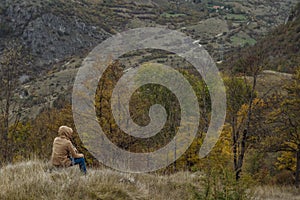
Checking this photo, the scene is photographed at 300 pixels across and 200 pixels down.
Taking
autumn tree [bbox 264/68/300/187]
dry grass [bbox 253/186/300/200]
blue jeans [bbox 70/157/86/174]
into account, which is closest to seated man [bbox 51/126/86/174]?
blue jeans [bbox 70/157/86/174]

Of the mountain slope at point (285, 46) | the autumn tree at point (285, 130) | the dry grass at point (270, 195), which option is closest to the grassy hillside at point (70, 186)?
the dry grass at point (270, 195)

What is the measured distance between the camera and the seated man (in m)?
6.87

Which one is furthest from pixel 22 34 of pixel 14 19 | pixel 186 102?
pixel 186 102

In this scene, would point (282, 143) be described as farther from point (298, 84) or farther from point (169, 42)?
point (169, 42)

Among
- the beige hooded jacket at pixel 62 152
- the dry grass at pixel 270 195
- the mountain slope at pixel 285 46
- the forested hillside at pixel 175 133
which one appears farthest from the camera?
the mountain slope at pixel 285 46

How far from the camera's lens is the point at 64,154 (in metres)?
6.95

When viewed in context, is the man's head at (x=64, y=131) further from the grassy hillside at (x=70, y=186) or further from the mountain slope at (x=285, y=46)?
the mountain slope at (x=285, y=46)

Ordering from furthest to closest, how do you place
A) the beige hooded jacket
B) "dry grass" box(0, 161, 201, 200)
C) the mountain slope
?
the mountain slope, the beige hooded jacket, "dry grass" box(0, 161, 201, 200)

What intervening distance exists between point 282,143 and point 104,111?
11409 millimetres

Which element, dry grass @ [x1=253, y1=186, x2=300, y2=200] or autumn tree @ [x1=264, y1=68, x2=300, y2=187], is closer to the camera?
dry grass @ [x1=253, y1=186, x2=300, y2=200]

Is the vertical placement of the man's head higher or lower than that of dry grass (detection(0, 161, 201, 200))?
higher

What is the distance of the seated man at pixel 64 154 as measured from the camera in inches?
271

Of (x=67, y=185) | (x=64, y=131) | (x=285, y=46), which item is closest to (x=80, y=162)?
(x=64, y=131)

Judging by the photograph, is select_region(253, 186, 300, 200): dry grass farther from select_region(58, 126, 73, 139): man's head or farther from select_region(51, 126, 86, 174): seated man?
select_region(58, 126, 73, 139): man's head
